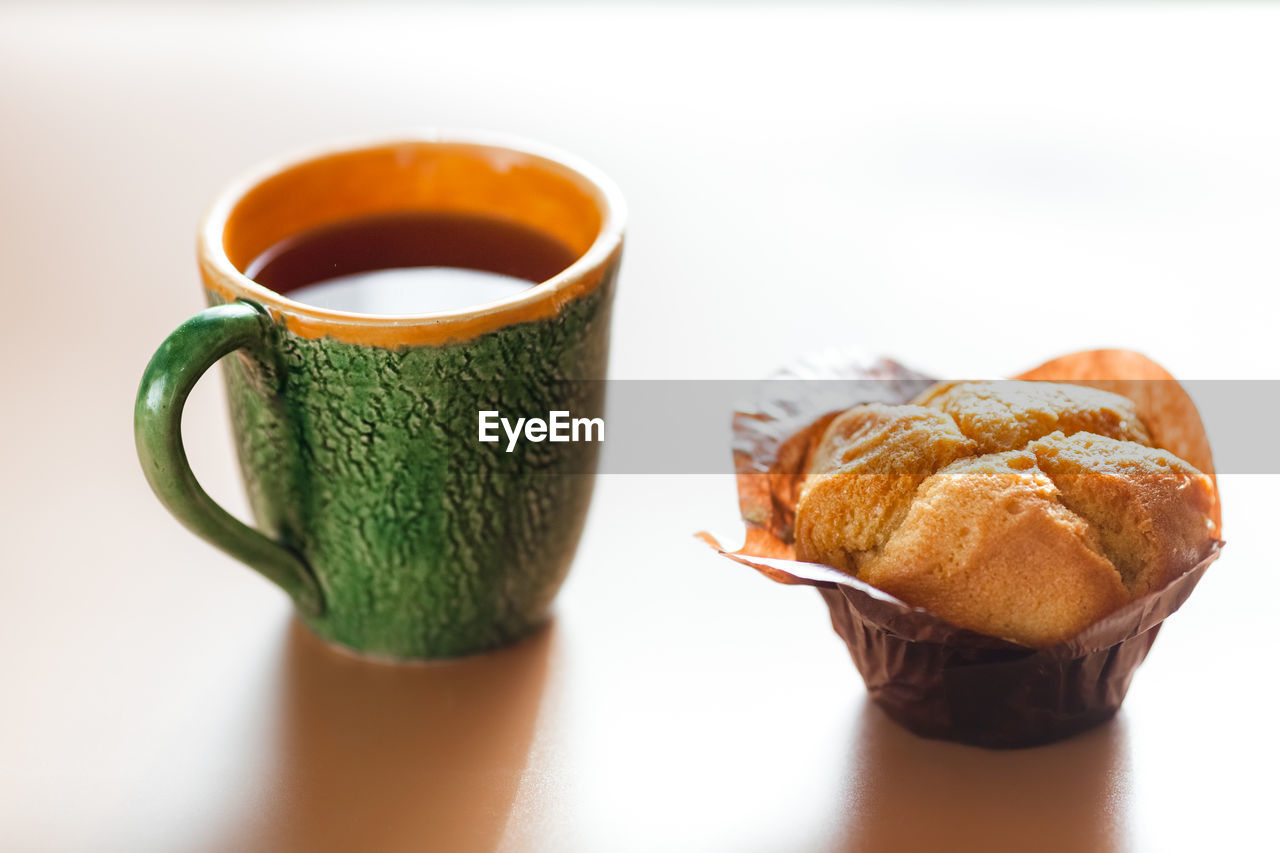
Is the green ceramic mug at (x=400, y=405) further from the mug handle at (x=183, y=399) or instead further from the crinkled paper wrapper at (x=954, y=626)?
the crinkled paper wrapper at (x=954, y=626)

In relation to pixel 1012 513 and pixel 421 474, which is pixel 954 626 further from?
pixel 421 474

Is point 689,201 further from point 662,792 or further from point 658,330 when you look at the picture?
point 662,792

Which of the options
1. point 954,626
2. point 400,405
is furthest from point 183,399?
point 954,626

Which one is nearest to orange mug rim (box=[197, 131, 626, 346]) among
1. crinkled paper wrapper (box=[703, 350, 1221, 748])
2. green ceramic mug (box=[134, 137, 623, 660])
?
green ceramic mug (box=[134, 137, 623, 660])

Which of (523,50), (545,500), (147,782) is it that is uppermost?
(523,50)

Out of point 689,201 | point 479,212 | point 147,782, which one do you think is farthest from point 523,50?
point 147,782

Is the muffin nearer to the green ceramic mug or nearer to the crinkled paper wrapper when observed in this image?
the crinkled paper wrapper
